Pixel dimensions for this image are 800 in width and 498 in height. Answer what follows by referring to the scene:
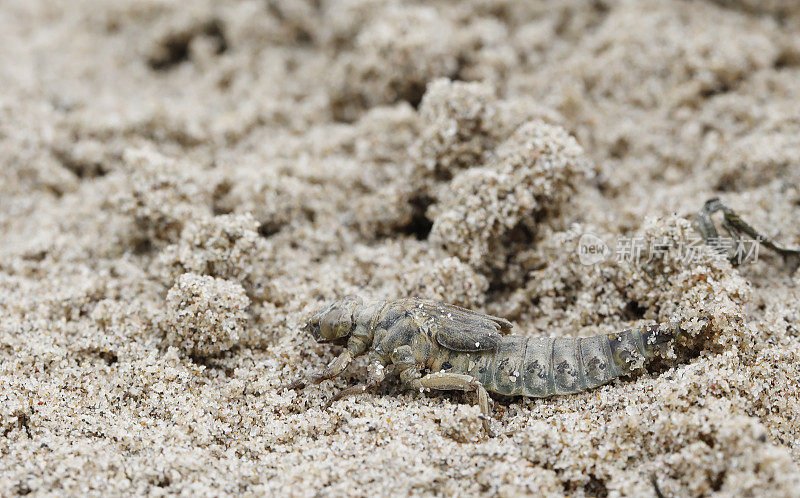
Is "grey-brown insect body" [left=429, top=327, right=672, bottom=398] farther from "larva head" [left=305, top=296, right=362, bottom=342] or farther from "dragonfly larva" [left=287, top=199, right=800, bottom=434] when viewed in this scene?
"larva head" [left=305, top=296, right=362, bottom=342]

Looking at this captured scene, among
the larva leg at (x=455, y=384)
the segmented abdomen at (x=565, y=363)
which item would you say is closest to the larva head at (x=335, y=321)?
the larva leg at (x=455, y=384)

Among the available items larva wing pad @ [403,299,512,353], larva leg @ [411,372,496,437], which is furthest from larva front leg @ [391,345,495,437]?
larva wing pad @ [403,299,512,353]

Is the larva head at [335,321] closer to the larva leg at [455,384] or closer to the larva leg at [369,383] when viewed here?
the larva leg at [369,383]

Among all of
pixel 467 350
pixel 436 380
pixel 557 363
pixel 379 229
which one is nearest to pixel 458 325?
pixel 467 350

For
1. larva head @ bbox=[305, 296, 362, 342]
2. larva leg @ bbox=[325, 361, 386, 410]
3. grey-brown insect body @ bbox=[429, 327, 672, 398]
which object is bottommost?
larva leg @ bbox=[325, 361, 386, 410]

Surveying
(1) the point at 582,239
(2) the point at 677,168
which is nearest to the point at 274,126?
(1) the point at 582,239

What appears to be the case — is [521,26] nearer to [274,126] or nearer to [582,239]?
[274,126]
